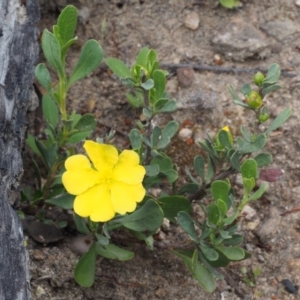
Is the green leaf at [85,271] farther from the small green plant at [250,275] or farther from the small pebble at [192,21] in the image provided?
the small pebble at [192,21]

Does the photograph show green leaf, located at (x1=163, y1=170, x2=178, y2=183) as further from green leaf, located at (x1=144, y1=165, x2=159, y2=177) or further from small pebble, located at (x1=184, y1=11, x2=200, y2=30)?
small pebble, located at (x1=184, y1=11, x2=200, y2=30)

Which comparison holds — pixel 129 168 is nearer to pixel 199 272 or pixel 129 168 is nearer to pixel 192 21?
pixel 199 272

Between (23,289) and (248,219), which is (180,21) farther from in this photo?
(23,289)

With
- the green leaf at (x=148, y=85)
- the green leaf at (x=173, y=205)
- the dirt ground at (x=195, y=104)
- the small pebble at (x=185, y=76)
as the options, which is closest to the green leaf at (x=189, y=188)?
the green leaf at (x=173, y=205)

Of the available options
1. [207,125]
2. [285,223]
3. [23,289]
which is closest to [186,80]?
[207,125]

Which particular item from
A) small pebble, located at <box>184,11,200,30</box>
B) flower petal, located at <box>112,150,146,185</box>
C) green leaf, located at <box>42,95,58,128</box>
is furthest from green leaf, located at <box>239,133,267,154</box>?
small pebble, located at <box>184,11,200,30</box>

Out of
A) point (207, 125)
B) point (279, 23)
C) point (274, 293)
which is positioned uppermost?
point (279, 23)
